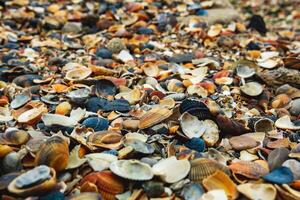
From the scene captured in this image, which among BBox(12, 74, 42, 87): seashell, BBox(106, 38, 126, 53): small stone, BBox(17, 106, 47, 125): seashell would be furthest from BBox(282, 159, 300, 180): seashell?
BBox(106, 38, 126, 53): small stone

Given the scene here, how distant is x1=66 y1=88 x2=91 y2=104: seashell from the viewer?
3.05 m

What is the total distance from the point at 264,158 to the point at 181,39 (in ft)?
7.98

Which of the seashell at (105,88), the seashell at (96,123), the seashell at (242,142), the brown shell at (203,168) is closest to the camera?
the brown shell at (203,168)

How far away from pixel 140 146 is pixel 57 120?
596 mm

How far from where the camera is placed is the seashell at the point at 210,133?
8.71 feet

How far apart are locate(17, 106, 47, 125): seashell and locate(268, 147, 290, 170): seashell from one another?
138 centimetres

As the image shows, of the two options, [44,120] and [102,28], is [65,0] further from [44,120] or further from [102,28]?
[44,120]

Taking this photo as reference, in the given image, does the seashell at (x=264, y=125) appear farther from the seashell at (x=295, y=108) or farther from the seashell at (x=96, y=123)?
the seashell at (x=96, y=123)

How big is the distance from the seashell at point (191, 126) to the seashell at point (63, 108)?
2.45 ft

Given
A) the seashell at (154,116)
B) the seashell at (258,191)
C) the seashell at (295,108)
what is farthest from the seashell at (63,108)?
the seashell at (295,108)

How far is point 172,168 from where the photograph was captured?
2.29 m

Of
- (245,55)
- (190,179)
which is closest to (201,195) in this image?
(190,179)

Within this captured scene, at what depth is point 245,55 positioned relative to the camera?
169 inches

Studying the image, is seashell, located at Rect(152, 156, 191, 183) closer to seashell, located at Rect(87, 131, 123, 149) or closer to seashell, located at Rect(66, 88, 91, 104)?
seashell, located at Rect(87, 131, 123, 149)
